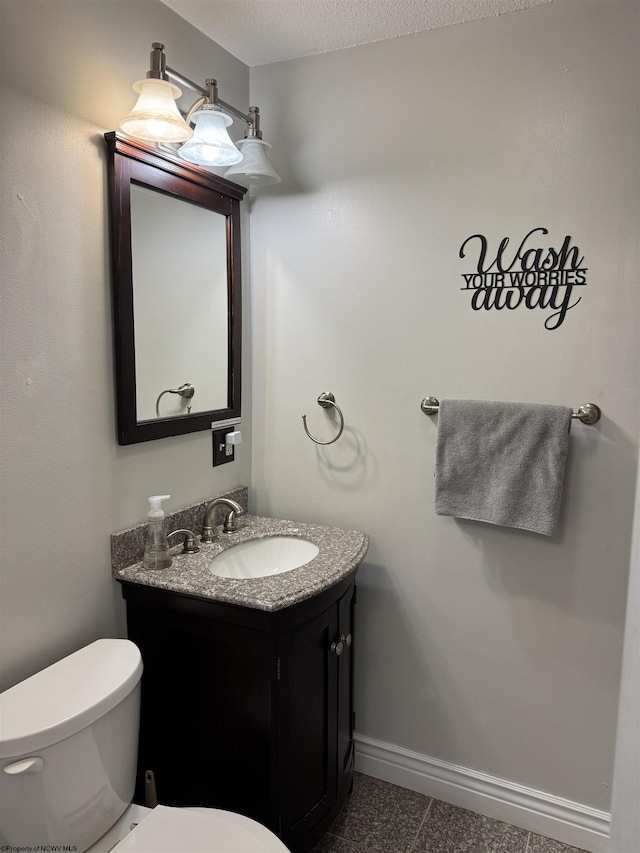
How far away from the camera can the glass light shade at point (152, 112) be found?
1.37 meters

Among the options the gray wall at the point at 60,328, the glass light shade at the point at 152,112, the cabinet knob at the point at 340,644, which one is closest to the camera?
the gray wall at the point at 60,328

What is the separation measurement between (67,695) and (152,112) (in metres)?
1.30

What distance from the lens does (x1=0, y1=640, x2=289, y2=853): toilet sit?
1086 mm

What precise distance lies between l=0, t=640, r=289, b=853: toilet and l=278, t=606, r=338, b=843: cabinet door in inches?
Result: 10.6

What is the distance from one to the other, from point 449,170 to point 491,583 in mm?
1253

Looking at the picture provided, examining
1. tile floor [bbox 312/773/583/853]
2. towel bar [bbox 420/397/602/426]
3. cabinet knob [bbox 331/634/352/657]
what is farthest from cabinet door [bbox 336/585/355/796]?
towel bar [bbox 420/397/602/426]

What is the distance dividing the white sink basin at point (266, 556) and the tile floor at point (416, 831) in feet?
2.61

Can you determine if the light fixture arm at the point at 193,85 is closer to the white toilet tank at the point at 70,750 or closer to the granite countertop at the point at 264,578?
the granite countertop at the point at 264,578

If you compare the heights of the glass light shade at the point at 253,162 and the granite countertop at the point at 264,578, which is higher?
the glass light shade at the point at 253,162

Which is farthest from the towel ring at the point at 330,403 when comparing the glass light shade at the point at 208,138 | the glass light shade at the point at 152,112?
the glass light shade at the point at 152,112

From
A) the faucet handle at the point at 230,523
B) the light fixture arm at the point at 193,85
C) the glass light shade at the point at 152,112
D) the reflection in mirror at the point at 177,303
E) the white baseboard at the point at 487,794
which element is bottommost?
the white baseboard at the point at 487,794

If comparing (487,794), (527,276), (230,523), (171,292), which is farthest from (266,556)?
(527,276)

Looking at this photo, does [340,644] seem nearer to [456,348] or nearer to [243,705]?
[243,705]

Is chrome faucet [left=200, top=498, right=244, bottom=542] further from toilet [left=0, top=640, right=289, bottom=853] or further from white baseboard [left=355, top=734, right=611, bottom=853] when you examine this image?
white baseboard [left=355, top=734, right=611, bottom=853]
